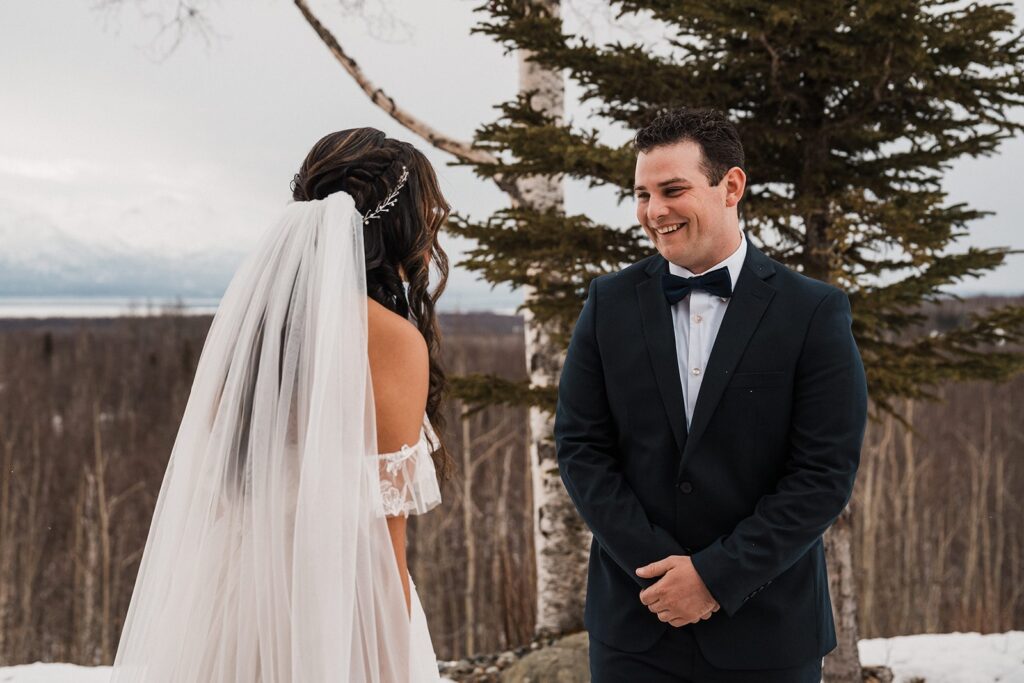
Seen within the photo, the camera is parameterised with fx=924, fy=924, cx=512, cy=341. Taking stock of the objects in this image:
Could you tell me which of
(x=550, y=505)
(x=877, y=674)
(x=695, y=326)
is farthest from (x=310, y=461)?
(x=877, y=674)

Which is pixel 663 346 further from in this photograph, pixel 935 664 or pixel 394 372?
pixel 935 664

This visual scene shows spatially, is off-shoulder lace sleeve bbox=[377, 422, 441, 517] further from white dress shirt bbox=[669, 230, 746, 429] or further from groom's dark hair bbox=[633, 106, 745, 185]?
groom's dark hair bbox=[633, 106, 745, 185]

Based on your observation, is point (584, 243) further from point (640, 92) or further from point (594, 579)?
point (594, 579)

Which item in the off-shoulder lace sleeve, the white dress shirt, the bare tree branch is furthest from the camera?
the bare tree branch

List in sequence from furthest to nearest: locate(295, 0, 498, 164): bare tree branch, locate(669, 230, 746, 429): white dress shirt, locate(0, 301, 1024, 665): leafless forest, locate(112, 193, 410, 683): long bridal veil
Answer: locate(0, 301, 1024, 665): leafless forest
locate(295, 0, 498, 164): bare tree branch
locate(669, 230, 746, 429): white dress shirt
locate(112, 193, 410, 683): long bridal veil

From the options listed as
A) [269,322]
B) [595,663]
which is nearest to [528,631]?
[595,663]

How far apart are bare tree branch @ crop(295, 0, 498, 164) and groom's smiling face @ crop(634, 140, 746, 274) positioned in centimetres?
331

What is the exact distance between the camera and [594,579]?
224cm

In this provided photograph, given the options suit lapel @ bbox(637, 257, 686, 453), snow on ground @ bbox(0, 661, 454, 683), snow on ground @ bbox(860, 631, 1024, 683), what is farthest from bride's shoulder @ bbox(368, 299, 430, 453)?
snow on ground @ bbox(860, 631, 1024, 683)

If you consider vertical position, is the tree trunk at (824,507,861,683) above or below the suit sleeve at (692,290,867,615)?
below

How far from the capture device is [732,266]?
2193 mm

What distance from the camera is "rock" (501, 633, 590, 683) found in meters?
4.55

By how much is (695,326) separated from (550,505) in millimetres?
3534

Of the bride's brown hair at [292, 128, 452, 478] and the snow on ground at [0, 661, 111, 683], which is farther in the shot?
the snow on ground at [0, 661, 111, 683]
